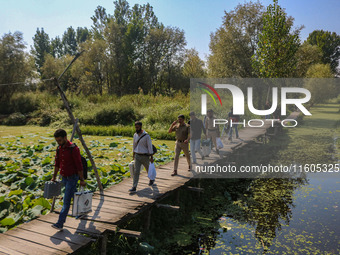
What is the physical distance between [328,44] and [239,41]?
4710cm

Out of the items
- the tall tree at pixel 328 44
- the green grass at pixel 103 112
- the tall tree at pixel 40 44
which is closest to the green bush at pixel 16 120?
the green grass at pixel 103 112

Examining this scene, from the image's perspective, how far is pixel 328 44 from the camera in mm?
69750

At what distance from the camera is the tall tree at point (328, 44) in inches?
2724

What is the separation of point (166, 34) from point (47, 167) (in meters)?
43.0

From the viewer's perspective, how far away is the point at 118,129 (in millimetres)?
22250

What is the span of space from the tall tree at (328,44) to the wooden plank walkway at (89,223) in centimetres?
6945

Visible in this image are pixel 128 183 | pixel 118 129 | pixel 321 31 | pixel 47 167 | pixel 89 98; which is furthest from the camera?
pixel 321 31

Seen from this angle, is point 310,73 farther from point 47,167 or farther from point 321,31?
point 47,167

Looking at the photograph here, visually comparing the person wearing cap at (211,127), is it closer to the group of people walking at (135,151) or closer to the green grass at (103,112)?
the group of people walking at (135,151)

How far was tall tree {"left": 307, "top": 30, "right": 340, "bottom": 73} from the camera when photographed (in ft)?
227

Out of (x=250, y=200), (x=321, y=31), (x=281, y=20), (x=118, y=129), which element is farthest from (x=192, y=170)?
(x=321, y=31)

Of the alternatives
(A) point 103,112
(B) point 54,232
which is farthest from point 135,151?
(A) point 103,112

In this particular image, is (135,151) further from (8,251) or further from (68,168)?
(8,251)

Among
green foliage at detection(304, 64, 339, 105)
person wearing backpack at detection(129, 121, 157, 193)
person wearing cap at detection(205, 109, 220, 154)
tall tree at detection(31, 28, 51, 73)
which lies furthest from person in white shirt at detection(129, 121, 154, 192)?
tall tree at detection(31, 28, 51, 73)
